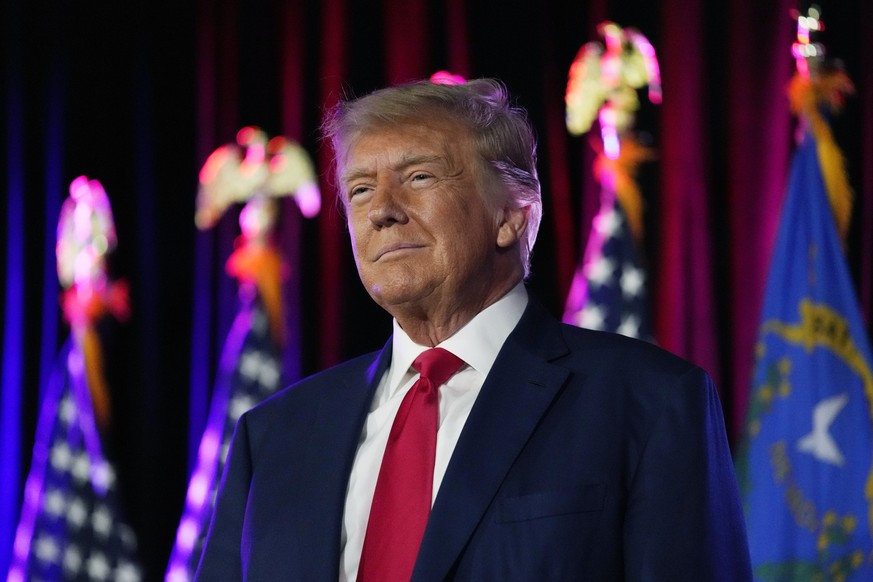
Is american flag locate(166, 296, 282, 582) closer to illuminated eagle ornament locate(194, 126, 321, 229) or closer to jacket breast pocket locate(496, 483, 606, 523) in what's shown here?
illuminated eagle ornament locate(194, 126, 321, 229)

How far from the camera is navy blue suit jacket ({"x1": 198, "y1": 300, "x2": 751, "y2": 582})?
130 cm

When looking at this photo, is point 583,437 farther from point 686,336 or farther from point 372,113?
point 686,336

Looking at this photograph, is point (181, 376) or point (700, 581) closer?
point (700, 581)

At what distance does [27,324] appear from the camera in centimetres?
418

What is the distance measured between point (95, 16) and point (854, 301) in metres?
3.01

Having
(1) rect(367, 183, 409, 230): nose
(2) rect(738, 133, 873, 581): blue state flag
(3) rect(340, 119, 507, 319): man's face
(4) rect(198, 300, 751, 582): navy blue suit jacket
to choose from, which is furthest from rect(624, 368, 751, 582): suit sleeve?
(2) rect(738, 133, 873, 581): blue state flag

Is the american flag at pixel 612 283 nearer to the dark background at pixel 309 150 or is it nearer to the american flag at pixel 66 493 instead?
the dark background at pixel 309 150

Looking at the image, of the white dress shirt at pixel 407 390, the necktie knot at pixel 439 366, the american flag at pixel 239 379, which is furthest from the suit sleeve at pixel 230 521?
the american flag at pixel 239 379

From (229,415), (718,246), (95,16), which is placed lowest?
(229,415)

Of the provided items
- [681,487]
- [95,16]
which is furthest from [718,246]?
[95,16]

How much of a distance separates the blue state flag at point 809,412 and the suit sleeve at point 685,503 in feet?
5.44

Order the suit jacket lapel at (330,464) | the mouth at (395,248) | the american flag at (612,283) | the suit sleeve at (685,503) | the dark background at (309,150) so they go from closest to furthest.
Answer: the suit sleeve at (685,503) → the suit jacket lapel at (330,464) → the mouth at (395,248) → the dark background at (309,150) → the american flag at (612,283)

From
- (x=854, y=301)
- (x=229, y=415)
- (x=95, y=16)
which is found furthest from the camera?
(x=95, y=16)

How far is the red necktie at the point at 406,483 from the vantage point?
1392mm
